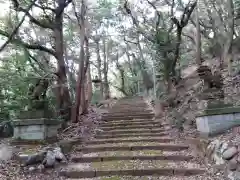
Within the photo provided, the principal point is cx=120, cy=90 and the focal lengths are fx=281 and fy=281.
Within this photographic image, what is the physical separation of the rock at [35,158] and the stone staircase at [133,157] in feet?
1.71

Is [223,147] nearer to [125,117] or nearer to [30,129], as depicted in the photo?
[30,129]

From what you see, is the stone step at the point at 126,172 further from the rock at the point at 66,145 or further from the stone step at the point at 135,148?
the stone step at the point at 135,148

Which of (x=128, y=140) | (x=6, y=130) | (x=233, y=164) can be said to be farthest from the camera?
(x=6, y=130)

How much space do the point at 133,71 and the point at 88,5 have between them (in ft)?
65.8

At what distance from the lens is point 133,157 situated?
6531 mm

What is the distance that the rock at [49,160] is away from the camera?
18.9ft

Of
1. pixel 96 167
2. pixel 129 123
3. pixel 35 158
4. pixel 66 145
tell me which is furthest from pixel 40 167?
pixel 129 123

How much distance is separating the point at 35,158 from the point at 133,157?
7.20 feet

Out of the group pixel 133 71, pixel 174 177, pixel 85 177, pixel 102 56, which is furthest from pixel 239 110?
pixel 133 71

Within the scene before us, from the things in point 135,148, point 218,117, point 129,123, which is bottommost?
point 135,148

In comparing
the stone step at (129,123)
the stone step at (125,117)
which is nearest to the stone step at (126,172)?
the stone step at (129,123)

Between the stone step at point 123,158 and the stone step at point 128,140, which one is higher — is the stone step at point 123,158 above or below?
below

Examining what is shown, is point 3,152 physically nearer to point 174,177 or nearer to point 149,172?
point 149,172

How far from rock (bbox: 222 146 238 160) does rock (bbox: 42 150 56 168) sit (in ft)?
11.1
